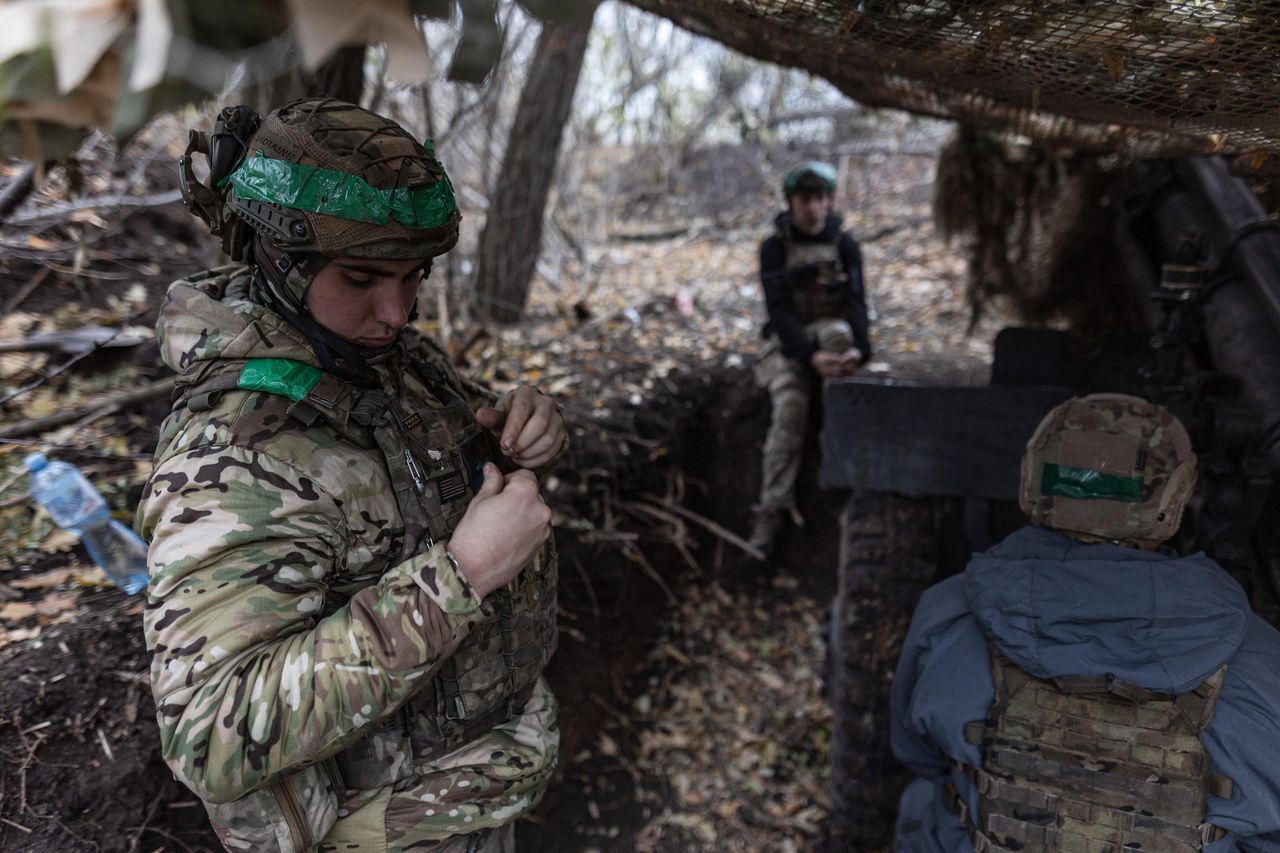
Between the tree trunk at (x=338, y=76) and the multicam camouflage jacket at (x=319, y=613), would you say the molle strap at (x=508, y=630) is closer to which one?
the multicam camouflage jacket at (x=319, y=613)

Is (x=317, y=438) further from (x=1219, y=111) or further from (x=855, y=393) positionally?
(x=855, y=393)

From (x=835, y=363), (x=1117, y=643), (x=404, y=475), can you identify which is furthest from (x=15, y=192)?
(x=835, y=363)

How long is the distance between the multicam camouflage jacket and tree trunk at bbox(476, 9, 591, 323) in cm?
354

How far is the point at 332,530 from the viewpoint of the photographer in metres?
1.46

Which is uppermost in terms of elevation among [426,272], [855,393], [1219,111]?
[1219,111]

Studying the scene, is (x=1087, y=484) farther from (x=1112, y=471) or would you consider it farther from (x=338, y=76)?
(x=338, y=76)

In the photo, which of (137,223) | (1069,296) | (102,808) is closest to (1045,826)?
(102,808)

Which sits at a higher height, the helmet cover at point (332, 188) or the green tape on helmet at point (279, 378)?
the helmet cover at point (332, 188)

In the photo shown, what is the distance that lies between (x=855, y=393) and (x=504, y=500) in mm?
2338

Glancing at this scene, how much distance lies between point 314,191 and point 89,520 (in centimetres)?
216

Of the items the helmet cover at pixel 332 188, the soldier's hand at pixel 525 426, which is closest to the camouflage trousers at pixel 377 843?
the soldier's hand at pixel 525 426

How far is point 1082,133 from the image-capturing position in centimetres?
290

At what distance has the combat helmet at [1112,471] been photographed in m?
2.12

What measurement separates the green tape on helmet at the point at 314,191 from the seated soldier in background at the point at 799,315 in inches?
148
